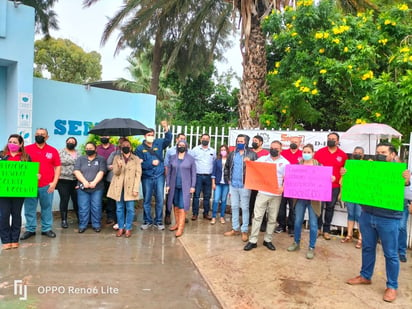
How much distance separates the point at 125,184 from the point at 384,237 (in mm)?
3907

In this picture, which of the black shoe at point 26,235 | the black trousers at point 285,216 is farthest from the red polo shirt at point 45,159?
the black trousers at point 285,216

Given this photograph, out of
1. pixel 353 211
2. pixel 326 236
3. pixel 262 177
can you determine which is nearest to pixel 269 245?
pixel 262 177

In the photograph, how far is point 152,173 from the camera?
6266 mm

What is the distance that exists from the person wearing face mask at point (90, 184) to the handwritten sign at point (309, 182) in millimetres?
3163

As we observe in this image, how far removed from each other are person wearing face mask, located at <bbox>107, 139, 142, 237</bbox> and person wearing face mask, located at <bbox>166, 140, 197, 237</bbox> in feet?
1.95

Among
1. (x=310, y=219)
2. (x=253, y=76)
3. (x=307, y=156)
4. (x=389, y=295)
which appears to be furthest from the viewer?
(x=253, y=76)

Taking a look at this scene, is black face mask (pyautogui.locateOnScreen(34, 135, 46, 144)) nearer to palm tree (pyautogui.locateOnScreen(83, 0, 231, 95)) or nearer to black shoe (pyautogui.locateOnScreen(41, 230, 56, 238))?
black shoe (pyautogui.locateOnScreen(41, 230, 56, 238))

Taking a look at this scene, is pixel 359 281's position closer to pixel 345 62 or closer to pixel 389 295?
pixel 389 295

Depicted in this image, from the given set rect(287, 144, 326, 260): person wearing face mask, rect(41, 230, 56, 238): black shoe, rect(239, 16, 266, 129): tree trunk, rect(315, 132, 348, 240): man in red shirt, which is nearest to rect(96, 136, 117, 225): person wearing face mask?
rect(41, 230, 56, 238): black shoe

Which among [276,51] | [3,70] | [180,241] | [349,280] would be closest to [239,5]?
[276,51]

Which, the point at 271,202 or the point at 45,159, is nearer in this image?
the point at 271,202

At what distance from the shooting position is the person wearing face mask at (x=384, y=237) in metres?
3.82

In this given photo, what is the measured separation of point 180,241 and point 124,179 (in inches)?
55.3

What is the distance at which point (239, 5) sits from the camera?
923 cm
